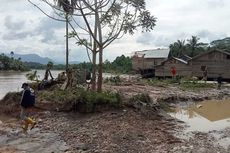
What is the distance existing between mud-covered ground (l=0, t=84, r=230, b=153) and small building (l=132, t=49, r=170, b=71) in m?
38.7

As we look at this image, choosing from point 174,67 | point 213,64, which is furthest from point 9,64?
point 213,64

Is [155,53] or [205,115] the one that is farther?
[155,53]

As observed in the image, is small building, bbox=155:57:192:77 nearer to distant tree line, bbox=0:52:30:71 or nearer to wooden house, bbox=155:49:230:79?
wooden house, bbox=155:49:230:79

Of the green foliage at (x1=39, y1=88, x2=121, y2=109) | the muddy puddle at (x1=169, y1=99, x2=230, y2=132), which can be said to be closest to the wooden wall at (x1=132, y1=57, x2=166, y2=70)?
the muddy puddle at (x1=169, y1=99, x2=230, y2=132)

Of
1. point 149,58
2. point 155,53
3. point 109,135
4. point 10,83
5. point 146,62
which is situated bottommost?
point 10,83

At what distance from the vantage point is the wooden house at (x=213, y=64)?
41.2 m

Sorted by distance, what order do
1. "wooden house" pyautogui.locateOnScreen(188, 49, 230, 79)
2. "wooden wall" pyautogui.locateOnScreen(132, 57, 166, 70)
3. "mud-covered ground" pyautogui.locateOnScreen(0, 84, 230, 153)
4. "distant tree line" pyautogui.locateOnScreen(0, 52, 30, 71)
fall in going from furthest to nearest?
"distant tree line" pyautogui.locateOnScreen(0, 52, 30, 71)
"wooden wall" pyautogui.locateOnScreen(132, 57, 166, 70)
"wooden house" pyautogui.locateOnScreen(188, 49, 230, 79)
"mud-covered ground" pyautogui.locateOnScreen(0, 84, 230, 153)

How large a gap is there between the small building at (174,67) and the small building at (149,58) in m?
5.67

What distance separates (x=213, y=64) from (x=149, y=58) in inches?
555

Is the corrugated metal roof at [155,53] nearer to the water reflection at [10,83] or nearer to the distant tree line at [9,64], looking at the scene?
the water reflection at [10,83]

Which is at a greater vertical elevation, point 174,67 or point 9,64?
point 174,67

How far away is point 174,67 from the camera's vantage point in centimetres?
4497

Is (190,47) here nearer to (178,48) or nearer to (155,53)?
(178,48)

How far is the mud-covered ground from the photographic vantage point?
10.2 metres
